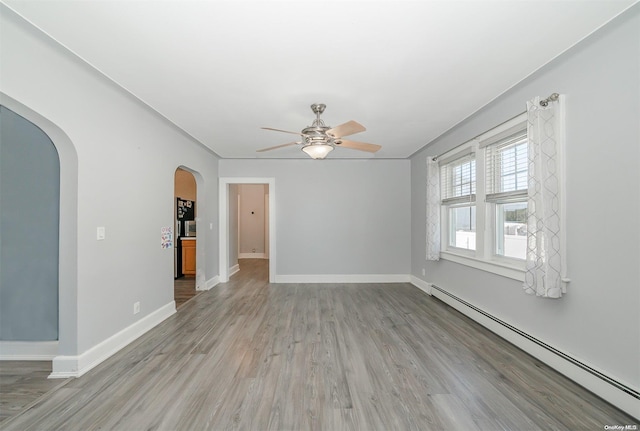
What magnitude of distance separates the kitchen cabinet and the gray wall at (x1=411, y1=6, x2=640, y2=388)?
575 centimetres

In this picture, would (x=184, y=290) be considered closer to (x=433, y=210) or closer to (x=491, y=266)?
(x=433, y=210)

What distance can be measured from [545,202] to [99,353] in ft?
13.4

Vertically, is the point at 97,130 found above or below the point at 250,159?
below

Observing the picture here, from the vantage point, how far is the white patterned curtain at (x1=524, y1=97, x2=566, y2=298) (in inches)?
86.0

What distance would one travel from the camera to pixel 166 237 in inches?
139

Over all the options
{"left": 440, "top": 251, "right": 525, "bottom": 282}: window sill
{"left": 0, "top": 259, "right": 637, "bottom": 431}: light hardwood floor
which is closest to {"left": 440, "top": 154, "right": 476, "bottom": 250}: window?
{"left": 440, "top": 251, "right": 525, "bottom": 282}: window sill

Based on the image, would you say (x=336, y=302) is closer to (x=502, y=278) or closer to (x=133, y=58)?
(x=502, y=278)

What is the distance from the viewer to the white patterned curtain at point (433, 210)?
4352 mm

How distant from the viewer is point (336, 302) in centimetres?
421

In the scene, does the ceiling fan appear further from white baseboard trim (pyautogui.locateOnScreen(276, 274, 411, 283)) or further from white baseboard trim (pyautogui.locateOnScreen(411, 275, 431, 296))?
white baseboard trim (pyautogui.locateOnScreen(276, 274, 411, 283))

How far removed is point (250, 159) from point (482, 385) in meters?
4.95

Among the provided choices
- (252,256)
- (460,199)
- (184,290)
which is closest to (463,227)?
(460,199)

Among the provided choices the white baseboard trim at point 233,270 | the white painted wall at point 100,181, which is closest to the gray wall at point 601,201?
the white painted wall at point 100,181

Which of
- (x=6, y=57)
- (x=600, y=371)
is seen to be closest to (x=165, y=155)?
(x=6, y=57)
